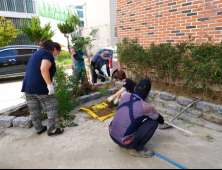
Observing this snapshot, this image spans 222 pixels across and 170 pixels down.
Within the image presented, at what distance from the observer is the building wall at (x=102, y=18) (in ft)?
55.3

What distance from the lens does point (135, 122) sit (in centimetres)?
244

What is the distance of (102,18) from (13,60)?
11758mm

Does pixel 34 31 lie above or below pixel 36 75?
above

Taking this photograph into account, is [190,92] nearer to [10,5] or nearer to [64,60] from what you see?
[64,60]

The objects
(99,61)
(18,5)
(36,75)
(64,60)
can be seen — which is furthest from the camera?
(18,5)

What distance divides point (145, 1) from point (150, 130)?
3647 millimetres

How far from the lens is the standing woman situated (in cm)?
303

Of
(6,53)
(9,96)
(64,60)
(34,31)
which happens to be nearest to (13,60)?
(6,53)

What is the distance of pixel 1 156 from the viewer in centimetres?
288

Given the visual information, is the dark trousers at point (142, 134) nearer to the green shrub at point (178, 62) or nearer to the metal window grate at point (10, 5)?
the green shrub at point (178, 62)

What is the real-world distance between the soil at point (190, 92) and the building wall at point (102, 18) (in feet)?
42.4

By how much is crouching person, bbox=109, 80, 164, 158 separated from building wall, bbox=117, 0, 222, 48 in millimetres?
2138

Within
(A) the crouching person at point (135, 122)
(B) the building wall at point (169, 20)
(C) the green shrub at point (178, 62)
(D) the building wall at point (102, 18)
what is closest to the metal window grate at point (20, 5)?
(D) the building wall at point (102, 18)

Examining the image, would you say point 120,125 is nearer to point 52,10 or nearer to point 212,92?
point 212,92
